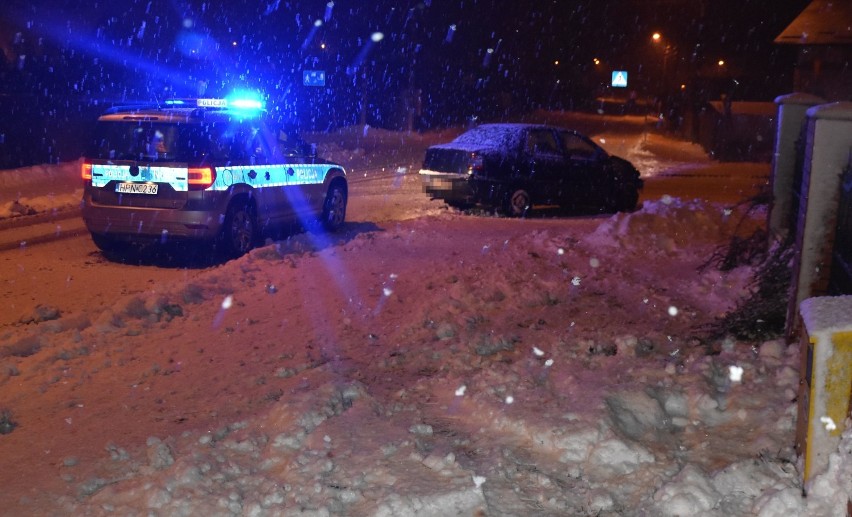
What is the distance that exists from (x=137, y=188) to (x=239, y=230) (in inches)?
50.5

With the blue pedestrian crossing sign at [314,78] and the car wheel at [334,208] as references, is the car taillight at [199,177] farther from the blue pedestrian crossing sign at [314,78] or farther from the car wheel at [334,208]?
the blue pedestrian crossing sign at [314,78]

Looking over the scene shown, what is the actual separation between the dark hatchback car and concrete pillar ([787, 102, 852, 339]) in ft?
30.6

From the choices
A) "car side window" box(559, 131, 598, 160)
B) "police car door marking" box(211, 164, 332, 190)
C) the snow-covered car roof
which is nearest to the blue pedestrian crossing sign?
"car side window" box(559, 131, 598, 160)

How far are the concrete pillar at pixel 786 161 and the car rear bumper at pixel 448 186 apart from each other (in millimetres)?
7272

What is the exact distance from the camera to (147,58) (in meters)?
33.6

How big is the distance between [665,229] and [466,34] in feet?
120

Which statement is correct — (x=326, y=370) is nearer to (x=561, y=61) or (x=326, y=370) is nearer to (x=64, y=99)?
(x=64, y=99)

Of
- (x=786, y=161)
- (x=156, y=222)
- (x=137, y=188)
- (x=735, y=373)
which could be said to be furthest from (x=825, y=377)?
(x=137, y=188)

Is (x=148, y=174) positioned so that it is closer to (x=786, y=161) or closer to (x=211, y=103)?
(x=211, y=103)

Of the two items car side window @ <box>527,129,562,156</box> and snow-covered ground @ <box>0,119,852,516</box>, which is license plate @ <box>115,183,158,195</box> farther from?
car side window @ <box>527,129,562,156</box>

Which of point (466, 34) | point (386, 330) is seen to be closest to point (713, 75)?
point (466, 34)

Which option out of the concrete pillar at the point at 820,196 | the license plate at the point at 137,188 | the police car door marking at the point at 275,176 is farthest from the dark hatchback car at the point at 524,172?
the concrete pillar at the point at 820,196

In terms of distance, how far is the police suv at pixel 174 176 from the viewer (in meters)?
10.1

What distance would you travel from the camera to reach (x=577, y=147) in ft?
52.2
